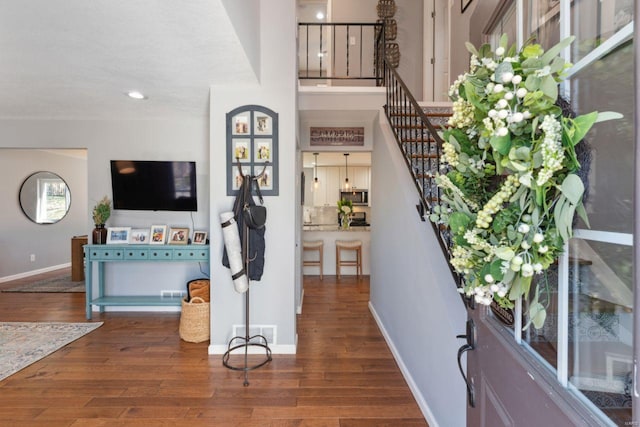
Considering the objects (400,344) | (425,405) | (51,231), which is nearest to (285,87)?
(400,344)

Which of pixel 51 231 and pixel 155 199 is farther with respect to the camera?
pixel 51 231

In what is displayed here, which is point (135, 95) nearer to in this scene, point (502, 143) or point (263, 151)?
point (263, 151)

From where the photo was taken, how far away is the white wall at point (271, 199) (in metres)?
2.86

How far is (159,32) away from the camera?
1.87 m

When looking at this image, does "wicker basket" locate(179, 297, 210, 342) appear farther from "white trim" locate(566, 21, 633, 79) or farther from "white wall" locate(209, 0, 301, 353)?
"white trim" locate(566, 21, 633, 79)

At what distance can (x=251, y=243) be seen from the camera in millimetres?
2803

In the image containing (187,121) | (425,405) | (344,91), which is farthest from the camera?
(187,121)

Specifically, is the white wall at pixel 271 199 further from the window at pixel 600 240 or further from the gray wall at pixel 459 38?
the gray wall at pixel 459 38

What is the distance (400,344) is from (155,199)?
3295mm

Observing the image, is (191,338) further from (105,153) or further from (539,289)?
(539,289)

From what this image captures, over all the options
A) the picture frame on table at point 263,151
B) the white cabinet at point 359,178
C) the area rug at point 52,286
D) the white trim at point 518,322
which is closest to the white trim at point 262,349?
the picture frame on table at point 263,151

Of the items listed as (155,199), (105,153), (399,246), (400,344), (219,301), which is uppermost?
(105,153)

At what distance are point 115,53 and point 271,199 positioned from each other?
1.57 metres

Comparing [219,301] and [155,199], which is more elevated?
[155,199]
